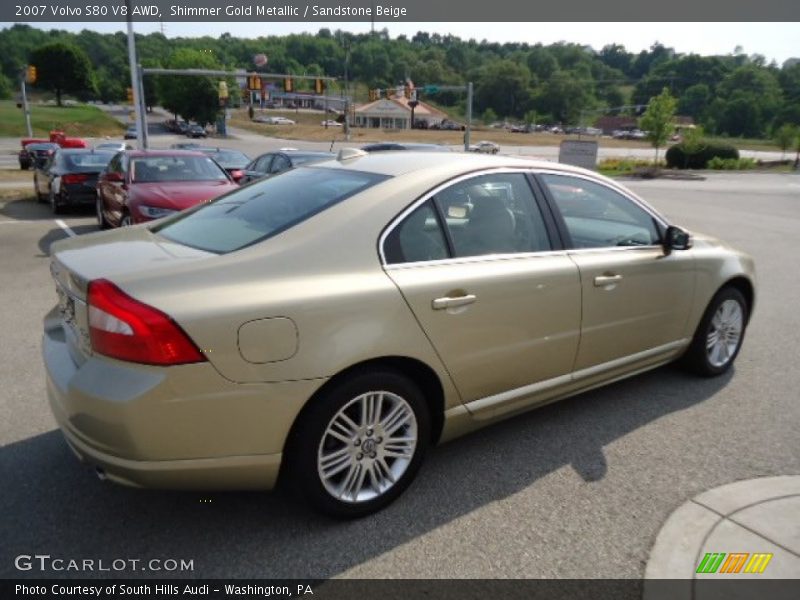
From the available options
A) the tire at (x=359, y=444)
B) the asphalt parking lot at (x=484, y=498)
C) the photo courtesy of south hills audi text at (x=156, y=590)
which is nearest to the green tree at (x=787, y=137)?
the asphalt parking lot at (x=484, y=498)

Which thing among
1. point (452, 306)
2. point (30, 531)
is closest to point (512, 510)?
point (452, 306)

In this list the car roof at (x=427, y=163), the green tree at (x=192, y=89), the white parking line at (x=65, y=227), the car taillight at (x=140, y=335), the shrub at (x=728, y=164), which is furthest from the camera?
the green tree at (x=192, y=89)

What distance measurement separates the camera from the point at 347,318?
2.61m

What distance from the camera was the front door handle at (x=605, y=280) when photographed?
3.57 meters

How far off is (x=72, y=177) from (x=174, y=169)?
413 cm

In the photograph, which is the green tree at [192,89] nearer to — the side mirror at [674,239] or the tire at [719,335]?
the tire at [719,335]

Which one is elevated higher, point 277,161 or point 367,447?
point 277,161

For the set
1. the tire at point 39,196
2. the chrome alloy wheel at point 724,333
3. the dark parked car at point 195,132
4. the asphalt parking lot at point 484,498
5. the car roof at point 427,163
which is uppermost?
the car roof at point 427,163

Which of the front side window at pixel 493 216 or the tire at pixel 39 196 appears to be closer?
the front side window at pixel 493 216

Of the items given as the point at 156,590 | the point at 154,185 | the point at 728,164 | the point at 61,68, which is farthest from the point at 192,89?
the point at 156,590

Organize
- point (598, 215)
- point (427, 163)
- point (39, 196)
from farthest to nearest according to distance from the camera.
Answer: point (39, 196) → point (598, 215) → point (427, 163)

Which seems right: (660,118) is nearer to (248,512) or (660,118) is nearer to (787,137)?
(787,137)

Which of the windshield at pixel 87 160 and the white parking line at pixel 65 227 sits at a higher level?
the windshield at pixel 87 160

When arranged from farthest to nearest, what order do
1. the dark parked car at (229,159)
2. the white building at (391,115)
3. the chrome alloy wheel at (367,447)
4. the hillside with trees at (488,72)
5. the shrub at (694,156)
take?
the white building at (391,115)
the hillside with trees at (488,72)
the shrub at (694,156)
the dark parked car at (229,159)
the chrome alloy wheel at (367,447)
